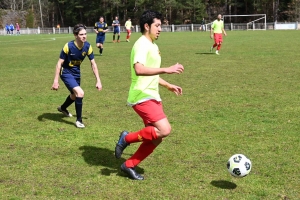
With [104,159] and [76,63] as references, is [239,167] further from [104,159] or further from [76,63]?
[76,63]

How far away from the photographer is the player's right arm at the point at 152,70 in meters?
4.08

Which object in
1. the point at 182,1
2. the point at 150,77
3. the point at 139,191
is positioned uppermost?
the point at 182,1

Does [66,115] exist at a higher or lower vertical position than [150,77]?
lower

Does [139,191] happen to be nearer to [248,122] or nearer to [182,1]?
[248,122]

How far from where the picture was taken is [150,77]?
455cm

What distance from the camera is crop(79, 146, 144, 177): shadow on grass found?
16.6 feet

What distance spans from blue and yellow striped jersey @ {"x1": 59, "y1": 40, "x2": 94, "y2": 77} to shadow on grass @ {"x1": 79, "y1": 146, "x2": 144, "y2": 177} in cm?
199

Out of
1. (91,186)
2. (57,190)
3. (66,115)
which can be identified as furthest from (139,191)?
(66,115)

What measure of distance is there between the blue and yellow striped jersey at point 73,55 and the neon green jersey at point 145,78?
289cm

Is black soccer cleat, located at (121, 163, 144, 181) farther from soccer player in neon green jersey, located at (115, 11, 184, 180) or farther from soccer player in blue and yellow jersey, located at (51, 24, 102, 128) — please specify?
soccer player in blue and yellow jersey, located at (51, 24, 102, 128)


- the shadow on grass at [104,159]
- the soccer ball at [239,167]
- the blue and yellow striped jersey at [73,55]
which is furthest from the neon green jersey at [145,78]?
the blue and yellow striped jersey at [73,55]

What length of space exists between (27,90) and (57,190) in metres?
7.23

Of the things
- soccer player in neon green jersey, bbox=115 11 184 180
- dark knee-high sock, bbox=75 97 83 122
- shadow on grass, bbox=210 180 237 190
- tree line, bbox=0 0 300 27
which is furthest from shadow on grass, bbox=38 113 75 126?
tree line, bbox=0 0 300 27

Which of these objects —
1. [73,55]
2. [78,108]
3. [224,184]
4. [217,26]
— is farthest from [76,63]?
[217,26]
